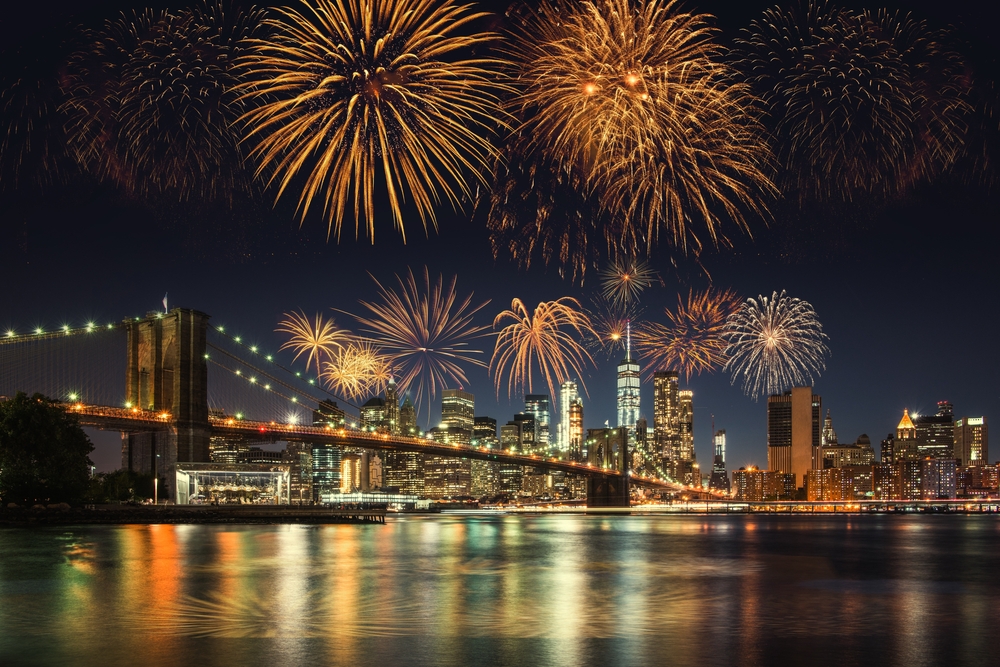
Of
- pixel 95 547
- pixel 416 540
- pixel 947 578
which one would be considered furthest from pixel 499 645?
pixel 416 540

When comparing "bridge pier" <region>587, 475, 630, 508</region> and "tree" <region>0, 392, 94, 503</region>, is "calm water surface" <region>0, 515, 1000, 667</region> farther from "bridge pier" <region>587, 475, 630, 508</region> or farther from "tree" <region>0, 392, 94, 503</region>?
"bridge pier" <region>587, 475, 630, 508</region>

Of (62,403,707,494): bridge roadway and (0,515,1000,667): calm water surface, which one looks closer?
(0,515,1000,667): calm water surface

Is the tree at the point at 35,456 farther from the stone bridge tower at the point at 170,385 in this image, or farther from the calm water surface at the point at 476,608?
the calm water surface at the point at 476,608

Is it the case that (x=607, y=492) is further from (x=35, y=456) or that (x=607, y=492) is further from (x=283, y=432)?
(x=35, y=456)

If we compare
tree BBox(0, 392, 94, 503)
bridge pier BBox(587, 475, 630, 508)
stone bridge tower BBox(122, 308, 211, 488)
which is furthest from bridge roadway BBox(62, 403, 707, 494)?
bridge pier BBox(587, 475, 630, 508)

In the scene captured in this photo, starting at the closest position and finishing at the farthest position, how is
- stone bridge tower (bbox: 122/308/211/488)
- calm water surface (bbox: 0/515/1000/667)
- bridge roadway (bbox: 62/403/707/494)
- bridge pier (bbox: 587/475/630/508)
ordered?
calm water surface (bbox: 0/515/1000/667) → bridge roadway (bbox: 62/403/707/494) → stone bridge tower (bbox: 122/308/211/488) → bridge pier (bbox: 587/475/630/508)

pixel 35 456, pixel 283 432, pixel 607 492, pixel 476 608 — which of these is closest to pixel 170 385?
pixel 283 432

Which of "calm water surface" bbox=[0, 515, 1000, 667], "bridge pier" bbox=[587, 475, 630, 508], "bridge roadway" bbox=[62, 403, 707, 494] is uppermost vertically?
"bridge roadway" bbox=[62, 403, 707, 494]
